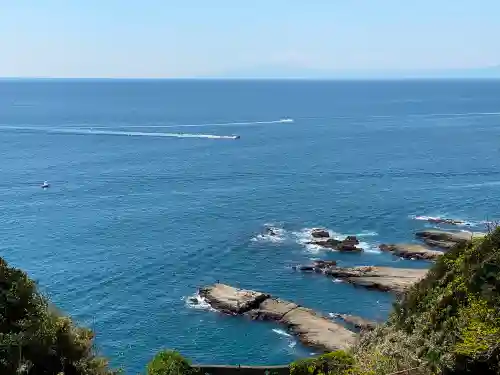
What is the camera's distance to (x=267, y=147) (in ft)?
451

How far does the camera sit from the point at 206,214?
80.7 m

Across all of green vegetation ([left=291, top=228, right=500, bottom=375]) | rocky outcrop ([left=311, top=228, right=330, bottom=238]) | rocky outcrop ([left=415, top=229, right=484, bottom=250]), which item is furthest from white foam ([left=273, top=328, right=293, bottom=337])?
rocky outcrop ([left=415, top=229, right=484, bottom=250])

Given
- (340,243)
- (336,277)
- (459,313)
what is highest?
(459,313)

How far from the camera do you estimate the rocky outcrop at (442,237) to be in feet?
220

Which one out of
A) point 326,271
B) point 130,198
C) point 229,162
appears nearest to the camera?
point 326,271

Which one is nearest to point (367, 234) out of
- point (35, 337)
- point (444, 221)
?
point (444, 221)

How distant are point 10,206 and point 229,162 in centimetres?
4609

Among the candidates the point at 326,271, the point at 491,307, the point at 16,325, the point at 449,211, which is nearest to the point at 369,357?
the point at 491,307

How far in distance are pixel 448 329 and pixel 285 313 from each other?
1100 inches

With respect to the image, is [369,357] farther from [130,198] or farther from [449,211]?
[130,198]

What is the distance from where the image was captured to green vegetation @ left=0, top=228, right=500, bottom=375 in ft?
71.3

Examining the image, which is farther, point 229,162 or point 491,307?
point 229,162

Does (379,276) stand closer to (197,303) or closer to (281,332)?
(281,332)

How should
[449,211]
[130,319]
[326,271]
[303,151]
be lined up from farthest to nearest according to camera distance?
[303,151], [449,211], [326,271], [130,319]
